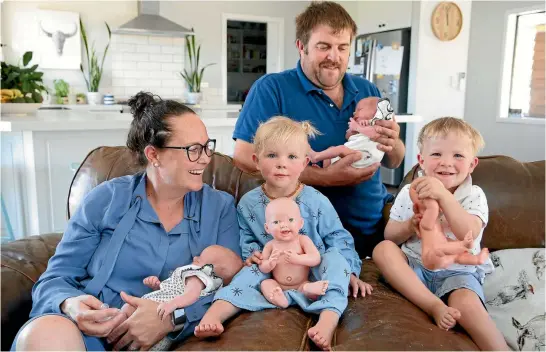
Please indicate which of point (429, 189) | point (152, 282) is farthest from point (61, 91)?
point (429, 189)

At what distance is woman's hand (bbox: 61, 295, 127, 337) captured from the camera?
1238mm

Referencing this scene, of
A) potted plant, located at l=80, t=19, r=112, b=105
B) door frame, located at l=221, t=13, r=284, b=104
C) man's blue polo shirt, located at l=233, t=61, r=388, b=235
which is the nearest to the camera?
man's blue polo shirt, located at l=233, t=61, r=388, b=235

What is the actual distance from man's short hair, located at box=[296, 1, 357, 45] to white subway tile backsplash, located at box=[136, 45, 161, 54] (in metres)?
5.06

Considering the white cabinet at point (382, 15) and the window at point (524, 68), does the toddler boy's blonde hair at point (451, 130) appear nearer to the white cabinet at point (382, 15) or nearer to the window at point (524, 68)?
the white cabinet at point (382, 15)

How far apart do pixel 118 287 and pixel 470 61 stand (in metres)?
5.64

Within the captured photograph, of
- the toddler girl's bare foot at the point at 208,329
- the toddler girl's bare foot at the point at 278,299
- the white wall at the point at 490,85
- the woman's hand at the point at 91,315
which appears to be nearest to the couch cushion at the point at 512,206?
the toddler girl's bare foot at the point at 278,299

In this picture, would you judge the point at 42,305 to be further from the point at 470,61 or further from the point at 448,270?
the point at 470,61

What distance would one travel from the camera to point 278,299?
1.42m

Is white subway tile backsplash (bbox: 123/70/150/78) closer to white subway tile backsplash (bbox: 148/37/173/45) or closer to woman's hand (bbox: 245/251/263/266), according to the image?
white subway tile backsplash (bbox: 148/37/173/45)

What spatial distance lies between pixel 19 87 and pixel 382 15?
447 centimetres

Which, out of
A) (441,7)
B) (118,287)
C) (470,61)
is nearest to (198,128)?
(118,287)

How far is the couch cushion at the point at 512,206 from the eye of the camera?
1851mm

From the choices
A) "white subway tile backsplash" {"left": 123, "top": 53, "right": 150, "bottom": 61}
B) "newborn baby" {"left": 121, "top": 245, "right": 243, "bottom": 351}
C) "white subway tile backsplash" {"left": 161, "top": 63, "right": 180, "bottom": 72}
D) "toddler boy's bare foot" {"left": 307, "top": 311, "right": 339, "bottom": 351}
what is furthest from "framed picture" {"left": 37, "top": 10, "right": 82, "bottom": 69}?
"toddler boy's bare foot" {"left": 307, "top": 311, "right": 339, "bottom": 351}

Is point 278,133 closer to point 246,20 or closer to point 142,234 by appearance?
point 142,234
